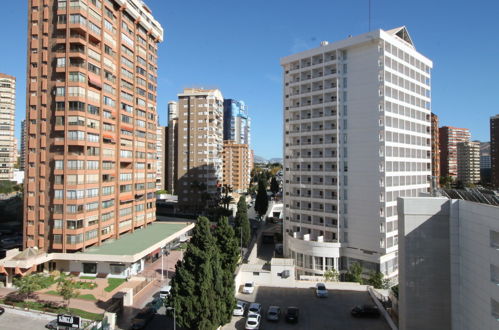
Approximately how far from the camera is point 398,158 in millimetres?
56156

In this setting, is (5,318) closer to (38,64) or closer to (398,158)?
(38,64)

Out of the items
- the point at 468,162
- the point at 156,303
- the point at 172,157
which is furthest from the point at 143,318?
the point at 468,162

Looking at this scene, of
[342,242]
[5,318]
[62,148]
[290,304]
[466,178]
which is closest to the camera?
[5,318]

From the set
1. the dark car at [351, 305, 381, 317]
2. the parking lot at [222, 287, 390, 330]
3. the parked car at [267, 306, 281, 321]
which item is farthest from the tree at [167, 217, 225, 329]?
the dark car at [351, 305, 381, 317]

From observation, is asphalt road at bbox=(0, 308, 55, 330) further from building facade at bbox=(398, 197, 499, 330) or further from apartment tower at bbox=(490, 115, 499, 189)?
apartment tower at bbox=(490, 115, 499, 189)

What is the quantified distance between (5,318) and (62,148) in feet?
71.1

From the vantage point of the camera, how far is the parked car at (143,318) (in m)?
32.6

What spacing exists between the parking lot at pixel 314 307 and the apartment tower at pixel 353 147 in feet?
40.8

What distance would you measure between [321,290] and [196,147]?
222 feet

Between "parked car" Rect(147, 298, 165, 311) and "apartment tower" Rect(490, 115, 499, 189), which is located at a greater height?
"apartment tower" Rect(490, 115, 499, 189)

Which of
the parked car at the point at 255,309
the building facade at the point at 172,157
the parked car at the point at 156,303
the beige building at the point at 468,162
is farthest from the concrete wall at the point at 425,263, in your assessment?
the beige building at the point at 468,162

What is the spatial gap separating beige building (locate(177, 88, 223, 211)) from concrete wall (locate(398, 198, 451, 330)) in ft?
253

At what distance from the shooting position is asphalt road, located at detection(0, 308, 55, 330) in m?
32.5

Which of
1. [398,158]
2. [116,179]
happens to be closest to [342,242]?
[398,158]
